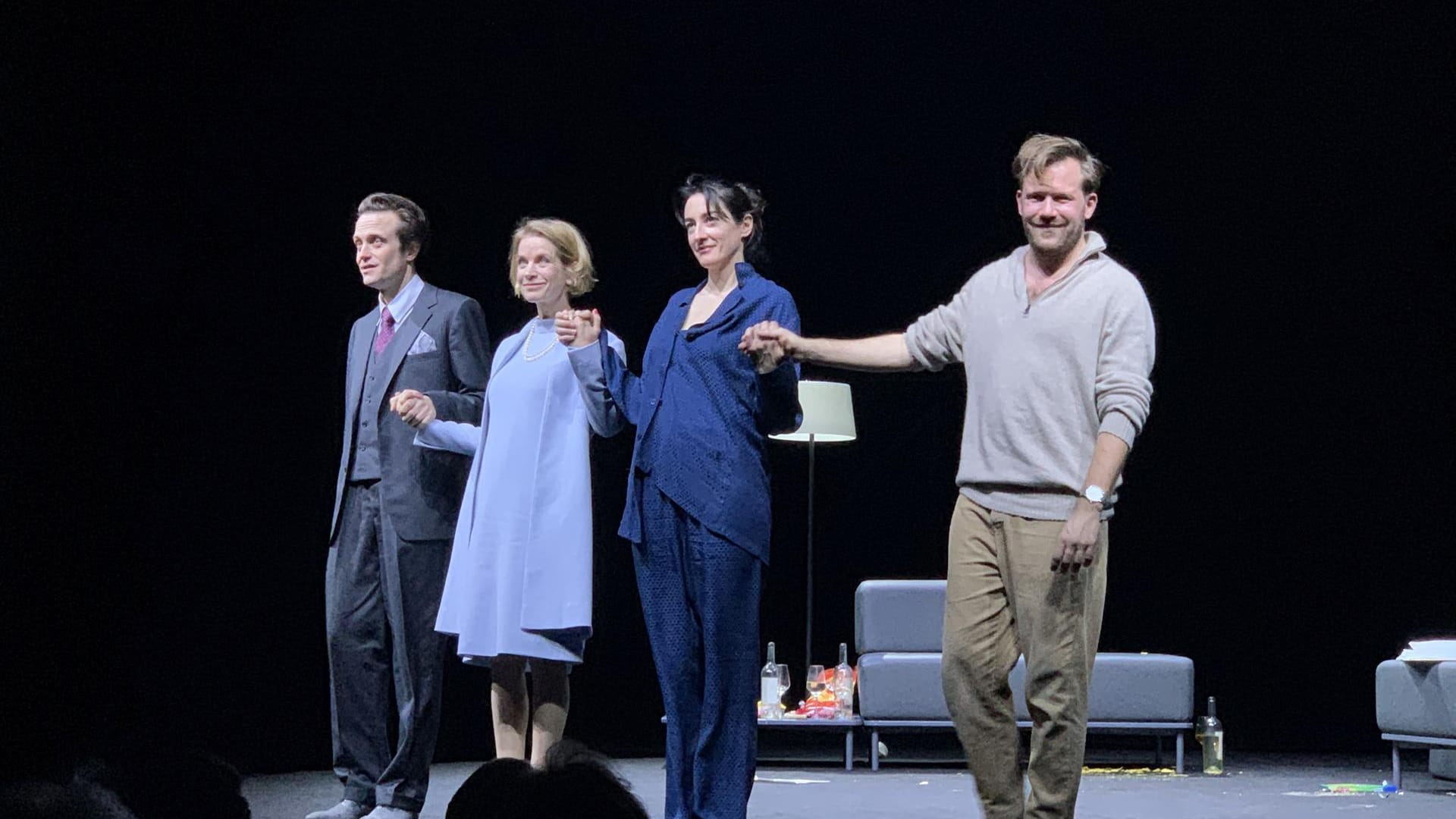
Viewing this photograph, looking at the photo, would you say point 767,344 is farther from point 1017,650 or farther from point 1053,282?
point 1017,650

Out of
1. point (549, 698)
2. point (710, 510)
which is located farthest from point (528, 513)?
point (710, 510)

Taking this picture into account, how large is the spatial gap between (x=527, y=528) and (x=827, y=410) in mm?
2872

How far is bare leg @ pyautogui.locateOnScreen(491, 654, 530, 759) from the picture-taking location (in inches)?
125

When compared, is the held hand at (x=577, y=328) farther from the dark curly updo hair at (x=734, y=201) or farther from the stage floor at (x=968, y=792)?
the stage floor at (x=968, y=792)

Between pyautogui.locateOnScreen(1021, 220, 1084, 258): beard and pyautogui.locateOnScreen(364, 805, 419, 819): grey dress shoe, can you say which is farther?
pyautogui.locateOnScreen(364, 805, 419, 819): grey dress shoe

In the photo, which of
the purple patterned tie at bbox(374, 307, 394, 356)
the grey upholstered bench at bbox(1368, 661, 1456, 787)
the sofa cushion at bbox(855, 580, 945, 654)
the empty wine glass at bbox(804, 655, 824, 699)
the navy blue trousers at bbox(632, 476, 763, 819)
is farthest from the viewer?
the empty wine glass at bbox(804, 655, 824, 699)

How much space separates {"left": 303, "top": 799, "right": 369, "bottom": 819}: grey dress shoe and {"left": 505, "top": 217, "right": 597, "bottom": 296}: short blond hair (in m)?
1.15

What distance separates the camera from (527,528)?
3.21 m

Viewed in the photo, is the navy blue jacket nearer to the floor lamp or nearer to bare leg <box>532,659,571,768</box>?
bare leg <box>532,659,571,768</box>

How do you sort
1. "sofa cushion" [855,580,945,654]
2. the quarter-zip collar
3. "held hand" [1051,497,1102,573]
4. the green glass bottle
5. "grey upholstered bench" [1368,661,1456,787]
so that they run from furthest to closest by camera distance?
"sofa cushion" [855,580,945,654], the green glass bottle, "grey upholstered bench" [1368,661,1456,787], the quarter-zip collar, "held hand" [1051,497,1102,573]

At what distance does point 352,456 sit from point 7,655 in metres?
1.30

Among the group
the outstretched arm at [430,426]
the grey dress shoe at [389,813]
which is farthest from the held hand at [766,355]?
the grey dress shoe at [389,813]

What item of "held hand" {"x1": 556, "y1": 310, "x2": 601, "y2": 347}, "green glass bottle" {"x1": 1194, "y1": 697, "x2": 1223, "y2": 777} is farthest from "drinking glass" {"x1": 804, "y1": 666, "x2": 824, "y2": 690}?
"held hand" {"x1": 556, "y1": 310, "x2": 601, "y2": 347}

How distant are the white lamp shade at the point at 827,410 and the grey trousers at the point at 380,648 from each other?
273 cm
